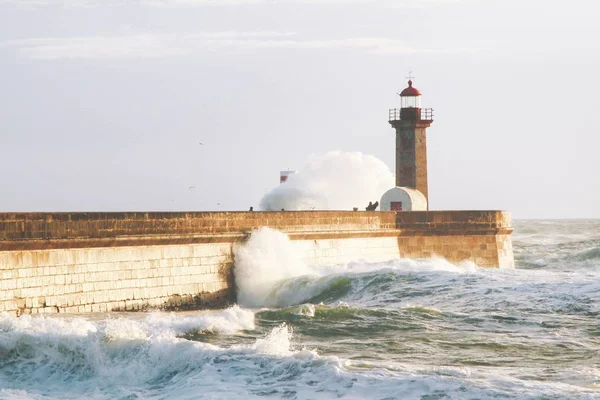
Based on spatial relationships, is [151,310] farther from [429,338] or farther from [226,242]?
[429,338]

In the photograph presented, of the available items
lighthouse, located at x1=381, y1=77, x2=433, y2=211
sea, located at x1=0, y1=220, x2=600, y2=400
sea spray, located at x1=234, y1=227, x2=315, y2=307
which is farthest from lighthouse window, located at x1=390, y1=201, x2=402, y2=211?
sea, located at x1=0, y1=220, x2=600, y2=400

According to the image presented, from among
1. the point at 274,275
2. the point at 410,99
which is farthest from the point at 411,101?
the point at 274,275

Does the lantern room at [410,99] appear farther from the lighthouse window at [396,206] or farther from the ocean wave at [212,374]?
the ocean wave at [212,374]

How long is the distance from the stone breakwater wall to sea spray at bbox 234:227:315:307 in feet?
0.55

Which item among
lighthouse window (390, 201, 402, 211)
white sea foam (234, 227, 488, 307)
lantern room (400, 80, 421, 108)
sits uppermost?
lantern room (400, 80, 421, 108)

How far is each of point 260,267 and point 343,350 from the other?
22.9 ft

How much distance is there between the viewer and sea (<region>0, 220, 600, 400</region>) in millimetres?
9992

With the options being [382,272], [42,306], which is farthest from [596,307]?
[42,306]

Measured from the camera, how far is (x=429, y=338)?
1294cm

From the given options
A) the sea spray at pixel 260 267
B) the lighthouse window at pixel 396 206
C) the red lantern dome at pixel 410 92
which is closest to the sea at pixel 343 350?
the sea spray at pixel 260 267

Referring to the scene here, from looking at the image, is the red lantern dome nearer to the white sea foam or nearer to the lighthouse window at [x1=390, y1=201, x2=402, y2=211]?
the lighthouse window at [x1=390, y1=201, x2=402, y2=211]

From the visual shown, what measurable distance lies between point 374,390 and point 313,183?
71.3 feet

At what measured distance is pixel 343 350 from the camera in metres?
12.1

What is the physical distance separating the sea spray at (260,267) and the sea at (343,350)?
1934 mm
